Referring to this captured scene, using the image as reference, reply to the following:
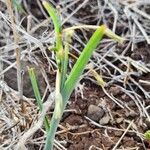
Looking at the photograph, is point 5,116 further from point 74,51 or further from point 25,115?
point 74,51

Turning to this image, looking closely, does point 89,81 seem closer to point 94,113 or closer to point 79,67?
point 94,113

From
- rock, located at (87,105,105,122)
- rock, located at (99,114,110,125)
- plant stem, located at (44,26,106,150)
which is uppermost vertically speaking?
plant stem, located at (44,26,106,150)

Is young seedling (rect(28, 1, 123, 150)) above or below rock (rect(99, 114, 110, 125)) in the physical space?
above

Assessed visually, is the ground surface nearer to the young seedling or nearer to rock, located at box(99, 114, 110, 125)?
rock, located at box(99, 114, 110, 125)

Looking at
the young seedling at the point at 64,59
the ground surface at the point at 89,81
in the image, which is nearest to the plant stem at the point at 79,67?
the young seedling at the point at 64,59

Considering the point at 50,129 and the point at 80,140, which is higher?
the point at 50,129

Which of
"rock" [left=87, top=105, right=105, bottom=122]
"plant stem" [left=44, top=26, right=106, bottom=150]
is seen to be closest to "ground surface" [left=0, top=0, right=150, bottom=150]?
"rock" [left=87, top=105, right=105, bottom=122]

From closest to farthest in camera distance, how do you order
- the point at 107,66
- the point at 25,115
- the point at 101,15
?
the point at 25,115
the point at 107,66
the point at 101,15

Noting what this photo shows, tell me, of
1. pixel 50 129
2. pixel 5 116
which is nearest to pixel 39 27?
pixel 5 116
